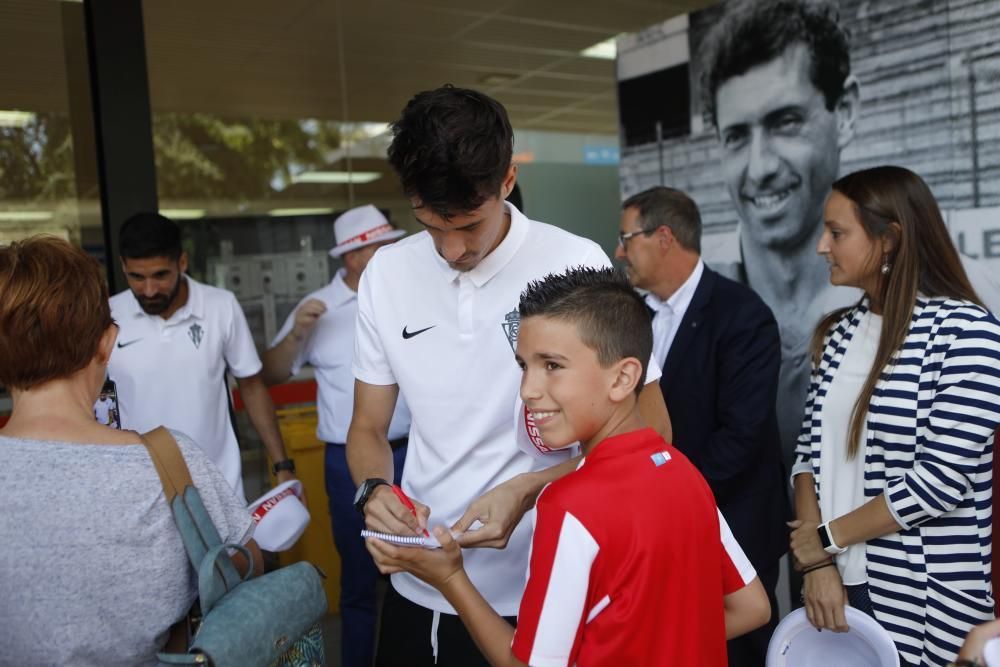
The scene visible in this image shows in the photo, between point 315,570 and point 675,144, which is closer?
point 315,570

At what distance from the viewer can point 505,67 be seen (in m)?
7.88

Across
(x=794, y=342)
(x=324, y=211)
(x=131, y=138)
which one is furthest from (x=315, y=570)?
(x=324, y=211)

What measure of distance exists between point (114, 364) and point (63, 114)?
134 inches

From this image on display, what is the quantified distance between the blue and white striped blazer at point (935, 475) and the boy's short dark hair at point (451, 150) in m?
1.21

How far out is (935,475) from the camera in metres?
1.88

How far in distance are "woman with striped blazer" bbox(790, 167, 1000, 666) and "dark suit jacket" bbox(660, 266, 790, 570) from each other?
1.62 feet

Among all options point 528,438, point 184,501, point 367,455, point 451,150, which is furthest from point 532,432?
point 184,501

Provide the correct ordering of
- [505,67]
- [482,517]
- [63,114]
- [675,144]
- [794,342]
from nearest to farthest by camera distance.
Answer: [482,517] → [794,342] → [675,144] → [63,114] → [505,67]

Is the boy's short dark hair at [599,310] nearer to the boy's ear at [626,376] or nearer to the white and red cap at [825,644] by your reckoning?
the boy's ear at [626,376]

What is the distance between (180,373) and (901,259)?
240 cm

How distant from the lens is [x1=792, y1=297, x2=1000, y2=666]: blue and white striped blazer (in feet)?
6.15

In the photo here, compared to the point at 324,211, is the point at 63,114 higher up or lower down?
higher up

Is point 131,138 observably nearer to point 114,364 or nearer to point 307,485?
point 114,364

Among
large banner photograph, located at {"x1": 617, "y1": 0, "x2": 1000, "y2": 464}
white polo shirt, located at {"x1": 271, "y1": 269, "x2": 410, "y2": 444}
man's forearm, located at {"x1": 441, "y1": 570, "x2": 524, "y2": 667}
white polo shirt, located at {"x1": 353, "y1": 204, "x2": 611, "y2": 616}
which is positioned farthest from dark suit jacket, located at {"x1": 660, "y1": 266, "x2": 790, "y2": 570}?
man's forearm, located at {"x1": 441, "y1": 570, "x2": 524, "y2": 667}
